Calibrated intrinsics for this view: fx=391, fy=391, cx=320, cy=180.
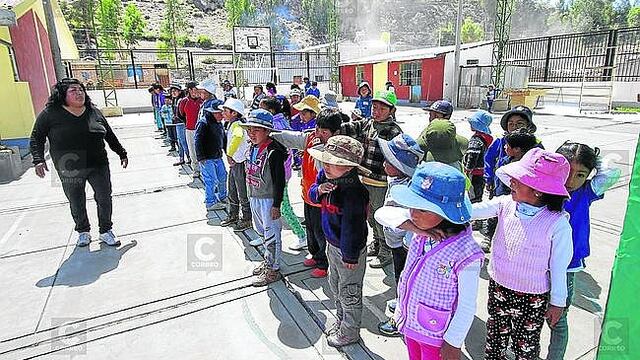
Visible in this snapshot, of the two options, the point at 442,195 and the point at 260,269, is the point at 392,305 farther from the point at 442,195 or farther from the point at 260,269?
the point at 442,195

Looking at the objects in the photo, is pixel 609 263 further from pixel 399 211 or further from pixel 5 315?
pixel 5 315

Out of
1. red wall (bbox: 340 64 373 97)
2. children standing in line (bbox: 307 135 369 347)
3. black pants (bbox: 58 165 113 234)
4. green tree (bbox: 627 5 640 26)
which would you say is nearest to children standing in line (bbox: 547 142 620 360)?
children standing in line (bbox: 307 135 369 347)

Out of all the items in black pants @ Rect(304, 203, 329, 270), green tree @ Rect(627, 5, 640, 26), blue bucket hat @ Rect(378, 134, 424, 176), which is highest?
green tree @ Rect(627, 5, 640, 26)

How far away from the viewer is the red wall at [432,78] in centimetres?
2361

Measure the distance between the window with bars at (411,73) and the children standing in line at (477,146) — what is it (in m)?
22.2

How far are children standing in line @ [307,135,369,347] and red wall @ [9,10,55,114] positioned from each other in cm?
1201

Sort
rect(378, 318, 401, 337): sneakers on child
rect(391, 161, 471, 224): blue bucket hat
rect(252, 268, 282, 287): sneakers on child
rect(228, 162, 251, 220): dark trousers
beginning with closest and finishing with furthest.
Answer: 1. rect(391, 161, 471, 224): blue bucket hat
2. rect(378, 318, 401, 337): sneakers on child
3. rect(252, 268, 282, 287): sneakers on child
4. rect(228, 162, 251, 220): dark trousers

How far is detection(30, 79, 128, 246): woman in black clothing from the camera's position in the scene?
4109 mm

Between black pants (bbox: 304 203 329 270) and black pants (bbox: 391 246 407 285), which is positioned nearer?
black pants (bbox: 391 246 407 285)

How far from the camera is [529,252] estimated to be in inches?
77.9

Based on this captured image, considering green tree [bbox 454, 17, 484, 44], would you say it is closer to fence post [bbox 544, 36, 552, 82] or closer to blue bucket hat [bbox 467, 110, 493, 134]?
fence post [bbox 544, 36, 552, 82]

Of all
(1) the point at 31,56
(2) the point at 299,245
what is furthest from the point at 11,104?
(2) the point at 299,245

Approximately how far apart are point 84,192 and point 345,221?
3.51 meters

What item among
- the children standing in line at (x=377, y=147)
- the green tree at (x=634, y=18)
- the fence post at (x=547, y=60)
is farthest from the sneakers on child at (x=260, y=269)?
the green tree at (x=634, y=18)
